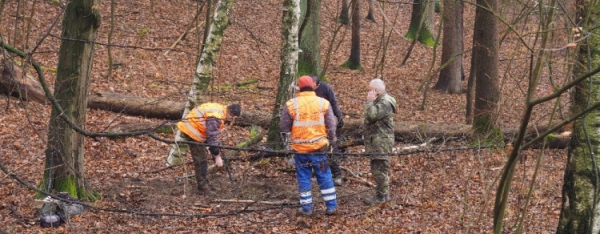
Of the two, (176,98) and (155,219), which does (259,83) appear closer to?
(176,98)

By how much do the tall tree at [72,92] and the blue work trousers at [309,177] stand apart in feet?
8.89

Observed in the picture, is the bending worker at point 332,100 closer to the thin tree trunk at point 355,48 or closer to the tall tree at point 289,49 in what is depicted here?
the tall tree at point 289,49

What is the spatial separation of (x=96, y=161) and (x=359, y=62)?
40.6 feet

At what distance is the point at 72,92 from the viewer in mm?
8602

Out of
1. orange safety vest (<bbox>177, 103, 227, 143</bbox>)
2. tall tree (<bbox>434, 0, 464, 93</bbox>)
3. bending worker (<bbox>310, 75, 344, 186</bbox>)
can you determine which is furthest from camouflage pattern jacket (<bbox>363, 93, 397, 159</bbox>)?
tall tree (<bbox>434, 0, 464, 93</bbox>)

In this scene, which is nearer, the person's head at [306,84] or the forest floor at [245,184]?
the forest floor at [245,184]

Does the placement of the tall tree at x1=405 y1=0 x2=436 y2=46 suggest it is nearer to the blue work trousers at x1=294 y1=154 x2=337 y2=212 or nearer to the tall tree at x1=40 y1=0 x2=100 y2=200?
the blue work trousers at x1=294 y1=154 x2=337 y2=212

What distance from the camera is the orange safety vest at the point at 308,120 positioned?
896 centimetres

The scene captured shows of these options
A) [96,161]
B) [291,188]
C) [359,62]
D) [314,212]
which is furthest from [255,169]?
[359,62]

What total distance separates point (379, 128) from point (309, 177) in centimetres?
121

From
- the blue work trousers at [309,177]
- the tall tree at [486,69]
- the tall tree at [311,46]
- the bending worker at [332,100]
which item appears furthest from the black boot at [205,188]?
the tall tree at [311,46]

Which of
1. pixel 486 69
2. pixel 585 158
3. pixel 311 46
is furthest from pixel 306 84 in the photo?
pixel 311 46

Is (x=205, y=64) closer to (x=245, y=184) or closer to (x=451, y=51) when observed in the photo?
A: (x=245, y=184)

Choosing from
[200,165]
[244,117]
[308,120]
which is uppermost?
[308,120]
